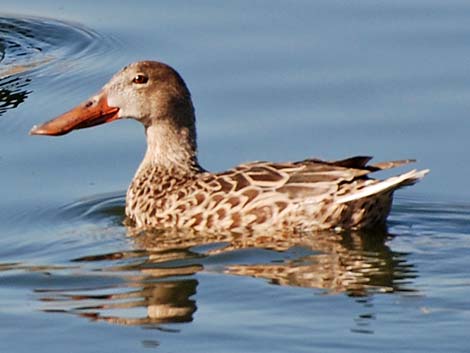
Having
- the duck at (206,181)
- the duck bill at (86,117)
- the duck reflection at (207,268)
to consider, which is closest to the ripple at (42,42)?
the duck bill at (86,117)

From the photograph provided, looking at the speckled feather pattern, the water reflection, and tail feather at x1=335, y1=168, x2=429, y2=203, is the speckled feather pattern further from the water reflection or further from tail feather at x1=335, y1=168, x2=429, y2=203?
the water reflection

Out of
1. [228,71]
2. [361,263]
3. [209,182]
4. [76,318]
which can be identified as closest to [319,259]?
[361,263]

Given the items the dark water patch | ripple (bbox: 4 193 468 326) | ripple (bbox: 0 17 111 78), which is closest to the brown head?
ripple (bbox: 4 193 468 326)

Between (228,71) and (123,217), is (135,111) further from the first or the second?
(228,71)

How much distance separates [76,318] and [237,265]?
5.09 feet

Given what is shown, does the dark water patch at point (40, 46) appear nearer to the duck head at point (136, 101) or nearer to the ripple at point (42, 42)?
the ripple at point (42, 42)

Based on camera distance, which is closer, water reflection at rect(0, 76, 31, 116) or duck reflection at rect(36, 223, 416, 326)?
duck reflection at rect(36, 223, 416, 326)

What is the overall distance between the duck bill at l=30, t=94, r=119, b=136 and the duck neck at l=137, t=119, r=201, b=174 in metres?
0.34

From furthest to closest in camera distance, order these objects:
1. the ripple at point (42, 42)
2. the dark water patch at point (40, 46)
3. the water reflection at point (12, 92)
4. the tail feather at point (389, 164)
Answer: the ripple at point (42, 42), the dark water patch at point (40, 46), the water reflection at point (12, 92), the tail feather at point (389, 164)

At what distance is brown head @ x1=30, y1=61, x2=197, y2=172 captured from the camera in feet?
42.4

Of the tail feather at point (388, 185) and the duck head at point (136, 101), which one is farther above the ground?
the duck head at point (136, 101)

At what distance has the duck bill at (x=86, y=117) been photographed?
12938 mm

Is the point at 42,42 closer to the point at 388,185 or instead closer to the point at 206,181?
the point at 206,181

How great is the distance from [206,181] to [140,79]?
3.40ft
